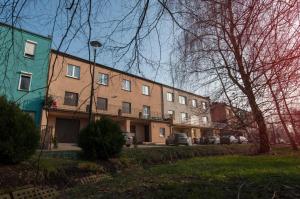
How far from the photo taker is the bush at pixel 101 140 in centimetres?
899

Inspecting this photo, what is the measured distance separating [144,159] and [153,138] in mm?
20868

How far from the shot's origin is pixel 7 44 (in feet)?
9.11

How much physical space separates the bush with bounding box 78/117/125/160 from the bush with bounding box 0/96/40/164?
2.41m

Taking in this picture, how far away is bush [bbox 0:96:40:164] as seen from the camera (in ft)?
20.2

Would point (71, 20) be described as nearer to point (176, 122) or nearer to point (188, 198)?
point (188, 198)

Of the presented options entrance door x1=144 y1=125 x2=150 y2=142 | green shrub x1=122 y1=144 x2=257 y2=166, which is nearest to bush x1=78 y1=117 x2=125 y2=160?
green shrub x1=122 y1=144 x2=257 y2=166

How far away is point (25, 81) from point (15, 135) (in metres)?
15.5

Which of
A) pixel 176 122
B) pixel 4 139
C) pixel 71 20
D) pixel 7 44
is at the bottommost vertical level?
pixel 4 139

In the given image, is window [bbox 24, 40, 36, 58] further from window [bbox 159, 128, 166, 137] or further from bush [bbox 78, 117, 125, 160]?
window [bbox 159, 128, 166, 137]

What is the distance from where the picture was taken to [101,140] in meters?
9.00

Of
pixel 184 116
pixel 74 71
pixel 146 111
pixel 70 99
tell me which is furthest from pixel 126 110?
pixel 184 116

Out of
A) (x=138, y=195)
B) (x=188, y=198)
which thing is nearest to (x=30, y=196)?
(x=138, y=195)

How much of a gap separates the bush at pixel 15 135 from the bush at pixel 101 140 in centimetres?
241

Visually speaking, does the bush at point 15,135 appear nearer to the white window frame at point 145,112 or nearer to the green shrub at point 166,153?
the green shrub at point 166,153
